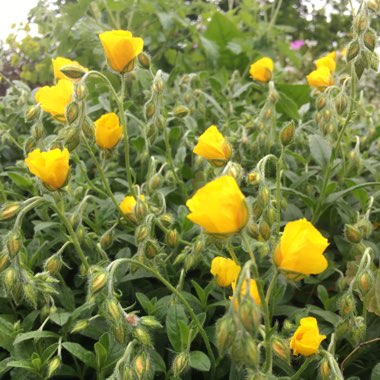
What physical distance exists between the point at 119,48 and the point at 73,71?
0.12 metres

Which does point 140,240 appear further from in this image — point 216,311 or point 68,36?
point 68,36

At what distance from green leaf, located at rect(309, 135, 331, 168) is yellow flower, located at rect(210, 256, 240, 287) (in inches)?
25.4

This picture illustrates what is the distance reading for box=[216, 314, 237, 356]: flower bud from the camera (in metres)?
0.79

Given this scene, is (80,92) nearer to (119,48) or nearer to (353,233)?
(119,48)

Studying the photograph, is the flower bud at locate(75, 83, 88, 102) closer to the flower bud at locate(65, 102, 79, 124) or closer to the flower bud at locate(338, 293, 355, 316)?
Result: the flower bud at locate(65, 102, 79, 124)

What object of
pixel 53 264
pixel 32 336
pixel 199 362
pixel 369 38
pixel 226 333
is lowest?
pixel 199 362

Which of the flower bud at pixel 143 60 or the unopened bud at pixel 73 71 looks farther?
the flower bud at pixel 143 60

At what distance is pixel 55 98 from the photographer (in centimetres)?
149

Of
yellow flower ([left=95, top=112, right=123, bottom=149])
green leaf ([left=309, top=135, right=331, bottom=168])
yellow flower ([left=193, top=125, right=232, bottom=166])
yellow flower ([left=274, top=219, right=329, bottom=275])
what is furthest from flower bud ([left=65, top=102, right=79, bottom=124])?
green leaf ([left=309, top=135, right=331, bottom=168])

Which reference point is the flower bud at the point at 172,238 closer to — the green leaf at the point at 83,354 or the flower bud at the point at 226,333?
the green leaf at the point at 83,354

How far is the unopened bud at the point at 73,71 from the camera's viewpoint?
52.8 inches

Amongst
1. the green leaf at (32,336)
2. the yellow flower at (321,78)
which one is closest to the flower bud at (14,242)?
the green leaf at (32,336)

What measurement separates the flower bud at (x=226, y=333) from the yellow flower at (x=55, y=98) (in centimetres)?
88

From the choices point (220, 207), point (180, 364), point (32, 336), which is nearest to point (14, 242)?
point (32, 336)
